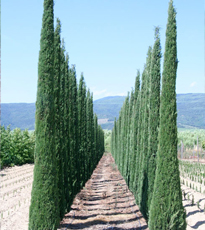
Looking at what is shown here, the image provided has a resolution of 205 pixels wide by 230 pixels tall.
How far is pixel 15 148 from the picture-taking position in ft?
93.2

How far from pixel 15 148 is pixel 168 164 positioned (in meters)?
24.1

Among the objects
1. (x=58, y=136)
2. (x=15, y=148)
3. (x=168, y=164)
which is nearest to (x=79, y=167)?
(x=58, y=136)

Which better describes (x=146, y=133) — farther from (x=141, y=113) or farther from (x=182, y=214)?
(x=182, y=214)

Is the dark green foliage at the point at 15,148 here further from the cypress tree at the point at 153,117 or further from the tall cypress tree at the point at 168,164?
the tall cypress tree at the point at 168,164

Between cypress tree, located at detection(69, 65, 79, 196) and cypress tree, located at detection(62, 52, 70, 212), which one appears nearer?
cypress tree, located at detection(62, 52, 70, 212)

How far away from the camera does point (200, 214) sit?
945cm

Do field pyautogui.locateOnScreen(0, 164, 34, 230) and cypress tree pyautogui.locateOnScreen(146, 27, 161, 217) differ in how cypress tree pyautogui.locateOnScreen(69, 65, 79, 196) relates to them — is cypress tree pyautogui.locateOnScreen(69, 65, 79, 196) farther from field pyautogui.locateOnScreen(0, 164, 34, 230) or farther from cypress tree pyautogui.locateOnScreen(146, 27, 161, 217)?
cypress tree pyautogui.locateOnScreen(146, 27, 161, 217)

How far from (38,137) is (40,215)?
1890 mm

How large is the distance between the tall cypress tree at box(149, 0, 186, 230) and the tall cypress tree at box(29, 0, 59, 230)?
254 centimetres

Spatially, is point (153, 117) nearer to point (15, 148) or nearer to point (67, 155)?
point (67, 155)

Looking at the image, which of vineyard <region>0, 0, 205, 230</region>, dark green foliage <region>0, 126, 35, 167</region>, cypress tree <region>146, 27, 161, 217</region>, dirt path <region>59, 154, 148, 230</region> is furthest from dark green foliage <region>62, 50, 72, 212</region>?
dark green foliage <region>0, 126, 35, 167</region>

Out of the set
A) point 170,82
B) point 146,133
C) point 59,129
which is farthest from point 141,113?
point 170,82

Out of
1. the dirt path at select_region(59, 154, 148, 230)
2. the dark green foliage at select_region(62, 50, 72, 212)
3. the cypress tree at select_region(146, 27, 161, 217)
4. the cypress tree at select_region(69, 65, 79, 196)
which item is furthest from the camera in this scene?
the cypress tree at select_region(69, 65, 79, 196)

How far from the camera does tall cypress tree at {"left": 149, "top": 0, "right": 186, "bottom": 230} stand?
6629 mm
